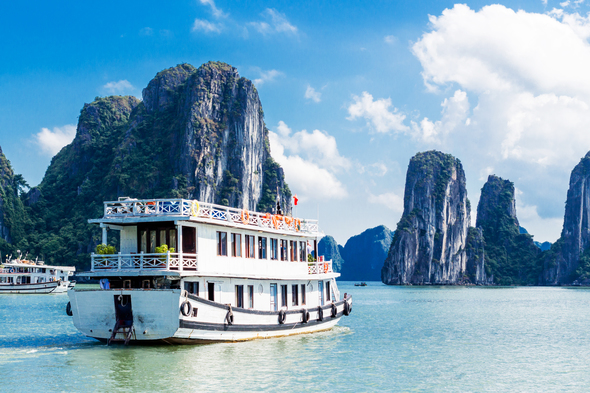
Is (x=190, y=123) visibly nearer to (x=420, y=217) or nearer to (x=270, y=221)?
(x=420, y=217)

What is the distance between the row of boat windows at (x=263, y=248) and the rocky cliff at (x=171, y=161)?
120 metres

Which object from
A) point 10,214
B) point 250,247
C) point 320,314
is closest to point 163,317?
point 250,247

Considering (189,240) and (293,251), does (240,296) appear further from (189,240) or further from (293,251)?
(293,251)

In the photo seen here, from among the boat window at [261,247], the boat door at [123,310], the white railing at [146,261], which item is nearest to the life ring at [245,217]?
the boat window at [261,247]

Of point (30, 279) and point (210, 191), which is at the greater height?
point (210, 191)

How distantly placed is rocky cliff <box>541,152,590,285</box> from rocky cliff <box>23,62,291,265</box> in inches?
3286

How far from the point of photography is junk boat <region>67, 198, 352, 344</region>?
873 inches

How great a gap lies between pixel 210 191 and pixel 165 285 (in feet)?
445

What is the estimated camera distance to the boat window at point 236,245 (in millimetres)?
25562

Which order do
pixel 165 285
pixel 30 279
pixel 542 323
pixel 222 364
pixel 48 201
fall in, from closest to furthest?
pixel 222 364 → pixel 165 285 → pixel 542 323 → pixel 30 279 → pixel 48 201

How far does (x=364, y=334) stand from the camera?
3381cm

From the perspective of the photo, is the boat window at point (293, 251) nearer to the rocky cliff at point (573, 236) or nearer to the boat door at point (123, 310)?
the boat door at point (123, 310)

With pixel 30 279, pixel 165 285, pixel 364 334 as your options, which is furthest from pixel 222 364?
pixel 30 279

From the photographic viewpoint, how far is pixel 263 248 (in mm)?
27500
